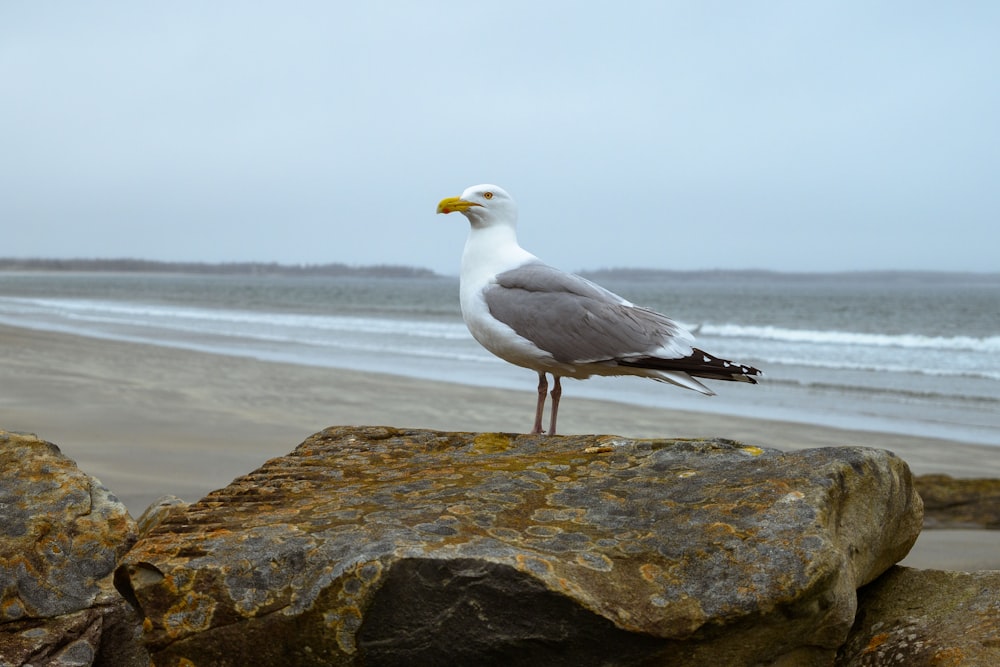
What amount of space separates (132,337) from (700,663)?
2304 cm

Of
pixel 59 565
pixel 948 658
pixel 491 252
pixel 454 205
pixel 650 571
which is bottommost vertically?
pixel 59 565

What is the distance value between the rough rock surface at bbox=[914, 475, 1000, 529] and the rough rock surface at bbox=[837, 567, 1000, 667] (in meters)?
3.66

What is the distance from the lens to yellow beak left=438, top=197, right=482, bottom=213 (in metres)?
5.34

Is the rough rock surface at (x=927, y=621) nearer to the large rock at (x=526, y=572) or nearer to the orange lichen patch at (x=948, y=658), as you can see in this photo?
the orange lichen patch at (x=948, y=658)

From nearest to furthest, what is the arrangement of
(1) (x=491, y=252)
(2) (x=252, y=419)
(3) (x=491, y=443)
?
1. (3) (x=491, y=443)
2. (1) (x=491, y=252)
3. (2) (x=252, y=419)

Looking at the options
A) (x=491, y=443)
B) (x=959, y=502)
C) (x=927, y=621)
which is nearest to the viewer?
(x=927, y=621)

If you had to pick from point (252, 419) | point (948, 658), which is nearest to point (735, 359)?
point (252, 419)

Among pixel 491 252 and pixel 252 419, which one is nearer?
pixel 491 252

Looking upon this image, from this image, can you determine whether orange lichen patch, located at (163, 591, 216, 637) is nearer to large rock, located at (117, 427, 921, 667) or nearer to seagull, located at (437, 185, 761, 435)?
large rock, located at (117, 427, 921, 667)

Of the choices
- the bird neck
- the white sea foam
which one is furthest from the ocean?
the bird neck

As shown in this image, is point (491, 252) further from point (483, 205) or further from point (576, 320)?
point (576, 320)

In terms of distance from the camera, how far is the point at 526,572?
2555 millimetres

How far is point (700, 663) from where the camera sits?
8.83ft

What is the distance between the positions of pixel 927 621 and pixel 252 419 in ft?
28.0
